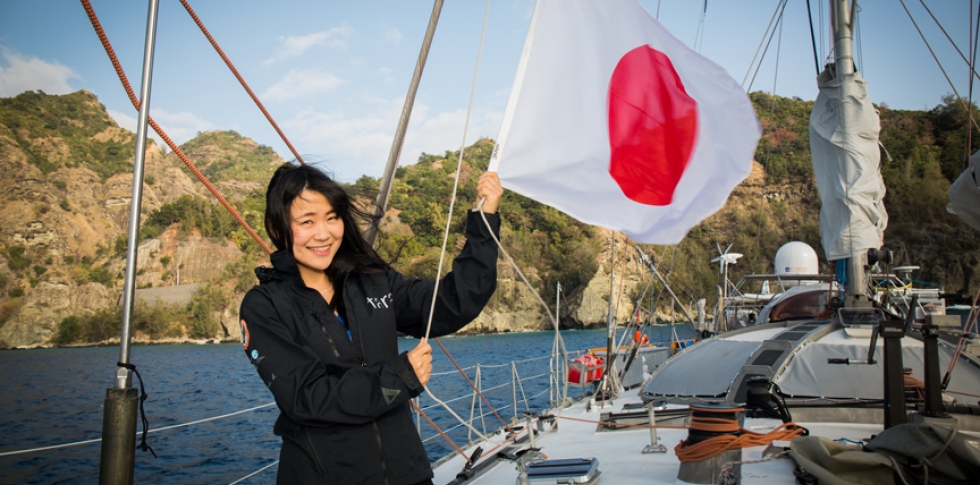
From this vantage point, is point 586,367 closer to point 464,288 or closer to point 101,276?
point 464,288

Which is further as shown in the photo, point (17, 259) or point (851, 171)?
point (17, 259)

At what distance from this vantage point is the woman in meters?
1.46

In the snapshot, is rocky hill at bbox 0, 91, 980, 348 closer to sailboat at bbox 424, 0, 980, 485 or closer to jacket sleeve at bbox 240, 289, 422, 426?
sailboat at bbox 424, 0, 980, 485

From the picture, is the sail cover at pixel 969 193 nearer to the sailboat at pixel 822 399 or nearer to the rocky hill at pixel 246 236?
the sailboat at pixel 822 399

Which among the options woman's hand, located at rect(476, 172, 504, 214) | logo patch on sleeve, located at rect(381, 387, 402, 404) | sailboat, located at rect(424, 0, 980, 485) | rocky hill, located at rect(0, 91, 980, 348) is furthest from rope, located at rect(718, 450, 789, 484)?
rocky hill, located at rect(0, 91, 980, 348)

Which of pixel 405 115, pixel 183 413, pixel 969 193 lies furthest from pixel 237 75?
pixel 183 413

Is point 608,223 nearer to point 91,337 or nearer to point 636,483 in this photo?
point 636,483

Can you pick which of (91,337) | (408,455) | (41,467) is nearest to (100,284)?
(91,337)

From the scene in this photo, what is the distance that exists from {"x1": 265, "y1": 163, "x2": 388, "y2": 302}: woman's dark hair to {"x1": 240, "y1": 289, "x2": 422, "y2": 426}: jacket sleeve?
0.91ft

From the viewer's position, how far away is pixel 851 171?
18.4 feet

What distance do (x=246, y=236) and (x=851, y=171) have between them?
3099 inches

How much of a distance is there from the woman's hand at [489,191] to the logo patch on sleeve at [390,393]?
0.66m

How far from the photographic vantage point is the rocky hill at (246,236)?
62.7 m

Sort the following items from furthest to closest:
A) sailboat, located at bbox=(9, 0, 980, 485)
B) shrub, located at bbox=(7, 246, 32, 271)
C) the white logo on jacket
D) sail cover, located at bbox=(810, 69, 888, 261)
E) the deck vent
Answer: shrub, located at bbox=(7, 246, 32, 271), sail cover, located at bbox=(810, 69, 888, 261), the deck vent, sailboat, located at bbox=(9, 0, 980, 485), the white logo on jacket
